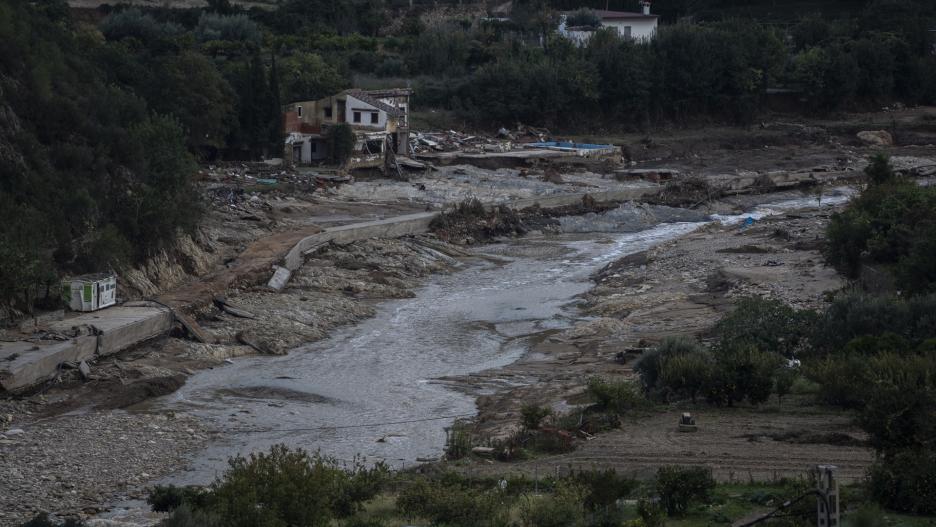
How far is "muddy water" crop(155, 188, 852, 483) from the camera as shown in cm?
2439

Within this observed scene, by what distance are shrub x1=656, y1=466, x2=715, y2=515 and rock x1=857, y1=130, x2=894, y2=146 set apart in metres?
63.9

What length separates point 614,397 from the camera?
24.0 meters

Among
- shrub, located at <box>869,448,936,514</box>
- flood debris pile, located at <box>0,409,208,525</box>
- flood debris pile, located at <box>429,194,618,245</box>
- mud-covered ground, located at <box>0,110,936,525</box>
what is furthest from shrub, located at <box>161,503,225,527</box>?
flood debris pile, located at <box>429,194,618,245</box>

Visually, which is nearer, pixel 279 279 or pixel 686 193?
pixel 279 279

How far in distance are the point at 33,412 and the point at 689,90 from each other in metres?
63.0

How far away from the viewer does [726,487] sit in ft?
60.2

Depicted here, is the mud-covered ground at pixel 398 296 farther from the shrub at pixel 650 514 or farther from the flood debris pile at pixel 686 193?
the shrub at pixel 650 514

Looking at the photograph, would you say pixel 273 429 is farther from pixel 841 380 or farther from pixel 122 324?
pixel 841 380

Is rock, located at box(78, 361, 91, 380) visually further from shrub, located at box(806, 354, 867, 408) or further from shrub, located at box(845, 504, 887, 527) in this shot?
shrub, located at box(845, 504, 887, 527)

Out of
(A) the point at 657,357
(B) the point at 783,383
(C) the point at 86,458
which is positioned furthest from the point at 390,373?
(B) the point at 783,383

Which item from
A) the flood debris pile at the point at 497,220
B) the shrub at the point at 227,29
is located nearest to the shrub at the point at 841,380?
the flood debris pile at the point at 497,220

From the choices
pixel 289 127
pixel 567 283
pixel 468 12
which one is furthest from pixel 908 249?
pixel 468 12

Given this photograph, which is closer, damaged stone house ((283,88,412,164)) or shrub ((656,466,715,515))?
shrub ((656,466,715,515))

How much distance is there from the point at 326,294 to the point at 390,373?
8.60 meters
